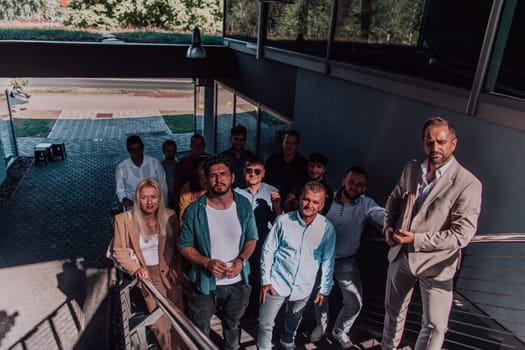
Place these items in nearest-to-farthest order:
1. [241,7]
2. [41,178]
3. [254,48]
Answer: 1. [254,48]
2. [241,7]
3. [41,178]

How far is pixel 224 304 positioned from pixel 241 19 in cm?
906

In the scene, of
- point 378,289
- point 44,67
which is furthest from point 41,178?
point 378,289

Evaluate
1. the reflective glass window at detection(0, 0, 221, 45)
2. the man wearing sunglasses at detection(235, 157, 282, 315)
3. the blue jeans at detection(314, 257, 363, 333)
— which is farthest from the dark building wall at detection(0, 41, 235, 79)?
the blue jeans at detection(314, 257, 363, 333)

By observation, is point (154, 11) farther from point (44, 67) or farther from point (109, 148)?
point (44, 67)

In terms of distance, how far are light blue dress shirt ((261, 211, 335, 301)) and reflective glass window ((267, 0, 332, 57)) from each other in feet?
12.6

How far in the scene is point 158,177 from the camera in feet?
18.5

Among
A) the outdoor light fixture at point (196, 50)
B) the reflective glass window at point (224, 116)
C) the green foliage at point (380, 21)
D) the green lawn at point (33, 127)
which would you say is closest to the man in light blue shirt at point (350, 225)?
the green foliage at point (380, 21)

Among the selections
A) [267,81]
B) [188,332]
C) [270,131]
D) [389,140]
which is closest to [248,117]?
[270,131]

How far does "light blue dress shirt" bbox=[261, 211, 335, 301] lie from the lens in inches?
136

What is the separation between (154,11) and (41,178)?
379 inches

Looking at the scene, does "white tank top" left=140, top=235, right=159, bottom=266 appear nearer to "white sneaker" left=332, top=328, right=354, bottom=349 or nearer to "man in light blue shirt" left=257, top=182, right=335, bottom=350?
"man in light blue shirt" left=257, top=182, right=335, bottom=350

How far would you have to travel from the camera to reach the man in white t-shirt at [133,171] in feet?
18.1

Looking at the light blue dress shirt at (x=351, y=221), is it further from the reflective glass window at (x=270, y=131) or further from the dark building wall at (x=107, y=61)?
the dark building wall at (x=107, y=61)

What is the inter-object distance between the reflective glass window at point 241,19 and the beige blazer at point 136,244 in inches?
274
